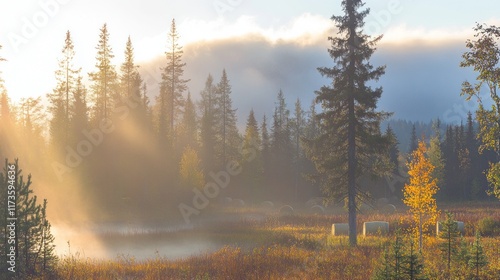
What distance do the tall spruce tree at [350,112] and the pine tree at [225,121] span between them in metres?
41.3

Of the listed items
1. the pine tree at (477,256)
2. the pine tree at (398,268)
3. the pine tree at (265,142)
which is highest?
the pine tree at (265,142)

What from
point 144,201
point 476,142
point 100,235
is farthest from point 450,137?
point 100,235

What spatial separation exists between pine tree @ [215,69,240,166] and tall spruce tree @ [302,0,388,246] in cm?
4130

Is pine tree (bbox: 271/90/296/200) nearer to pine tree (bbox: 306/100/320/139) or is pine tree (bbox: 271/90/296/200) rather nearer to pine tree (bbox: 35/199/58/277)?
pine tree (bbox: 306/100/320/139)

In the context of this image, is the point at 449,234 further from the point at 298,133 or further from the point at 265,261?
the point at 298,133

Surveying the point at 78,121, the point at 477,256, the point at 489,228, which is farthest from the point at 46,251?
the point at 78,121

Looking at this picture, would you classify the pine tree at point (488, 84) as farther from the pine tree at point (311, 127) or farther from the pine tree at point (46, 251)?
the pine tree at point (311, 127)

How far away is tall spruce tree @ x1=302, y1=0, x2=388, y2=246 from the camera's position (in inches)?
891

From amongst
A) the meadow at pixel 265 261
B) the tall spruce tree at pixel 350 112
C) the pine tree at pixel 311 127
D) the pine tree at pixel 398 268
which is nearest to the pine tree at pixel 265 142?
the pine tree at pixel 311 127

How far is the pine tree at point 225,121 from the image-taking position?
2594 inches

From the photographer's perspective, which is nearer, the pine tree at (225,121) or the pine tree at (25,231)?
the pine tree at (25,231)

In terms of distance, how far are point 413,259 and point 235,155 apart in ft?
191

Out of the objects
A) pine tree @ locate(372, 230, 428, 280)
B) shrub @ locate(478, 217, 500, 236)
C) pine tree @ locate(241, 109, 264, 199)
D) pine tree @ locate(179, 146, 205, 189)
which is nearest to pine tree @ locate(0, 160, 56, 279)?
pine tree @ locate(372, 230, 428, 280)

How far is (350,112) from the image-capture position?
75.0ft
